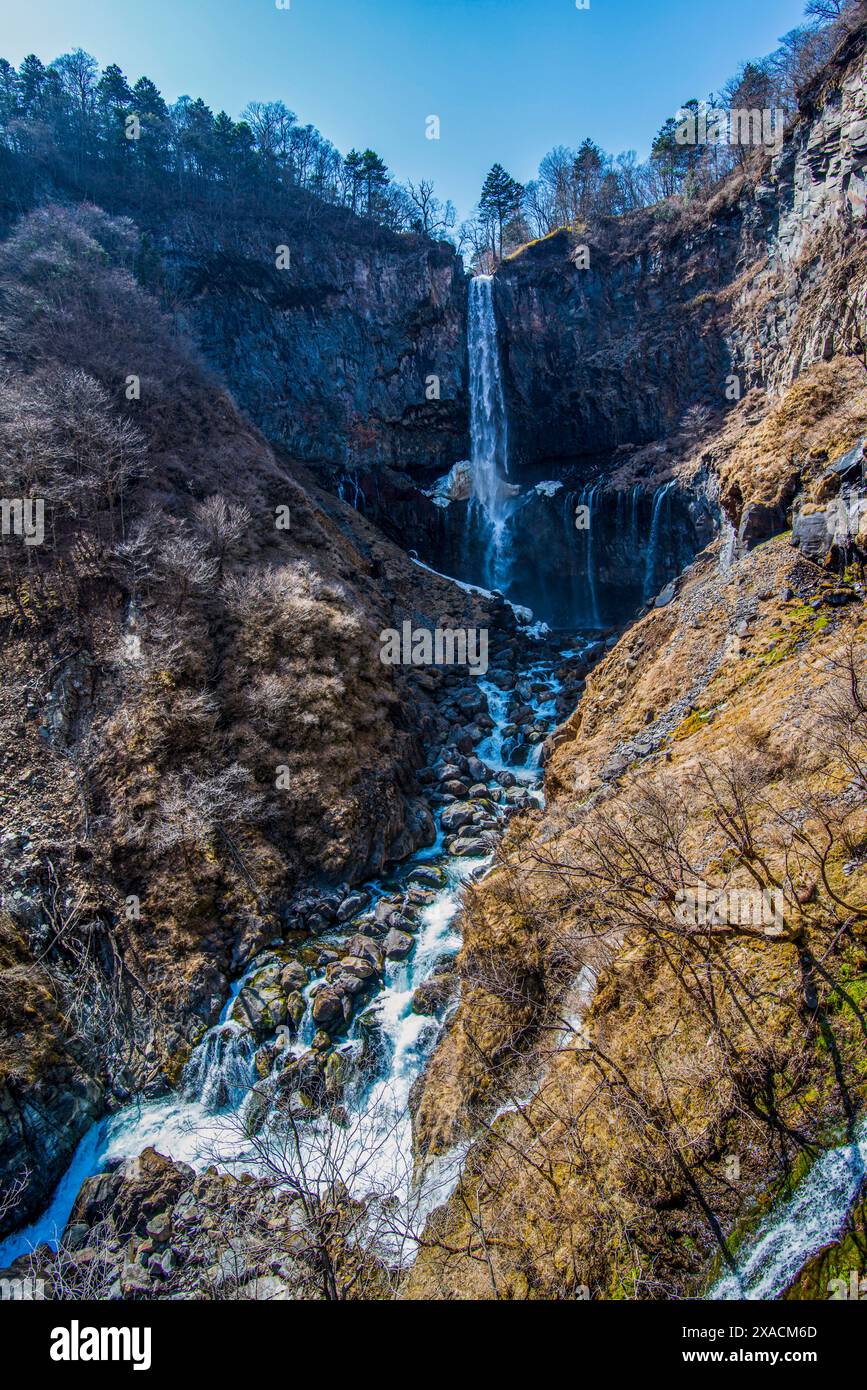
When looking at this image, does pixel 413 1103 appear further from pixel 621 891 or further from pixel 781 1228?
pixel 781 1228

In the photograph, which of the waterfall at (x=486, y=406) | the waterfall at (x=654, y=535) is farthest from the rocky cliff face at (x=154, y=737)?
the waterfall at (x=486, y=406)

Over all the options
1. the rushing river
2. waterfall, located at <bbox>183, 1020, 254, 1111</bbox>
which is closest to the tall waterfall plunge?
the rushing river

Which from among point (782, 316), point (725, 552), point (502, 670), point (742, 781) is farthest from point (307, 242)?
point (742, 781)

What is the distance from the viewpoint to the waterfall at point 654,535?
2892 cm

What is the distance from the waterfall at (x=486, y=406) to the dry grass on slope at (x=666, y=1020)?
2668cm

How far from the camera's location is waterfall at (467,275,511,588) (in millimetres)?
36219

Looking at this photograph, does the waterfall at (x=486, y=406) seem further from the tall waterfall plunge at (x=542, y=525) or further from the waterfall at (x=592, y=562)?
the waterfall at (x=592, y=562)

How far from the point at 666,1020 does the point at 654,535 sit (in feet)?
84.3

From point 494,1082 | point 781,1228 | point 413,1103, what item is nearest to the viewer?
point 781,1228

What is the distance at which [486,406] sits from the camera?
3684 centimetres

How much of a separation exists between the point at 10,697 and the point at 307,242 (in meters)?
33.0

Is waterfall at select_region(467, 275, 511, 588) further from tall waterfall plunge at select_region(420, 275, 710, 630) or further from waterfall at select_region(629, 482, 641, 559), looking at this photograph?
waterfall at select_region(629, 482, 641, 559)

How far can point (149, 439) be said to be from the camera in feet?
79.3

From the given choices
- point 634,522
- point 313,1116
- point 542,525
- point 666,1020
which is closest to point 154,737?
point 313,1116
